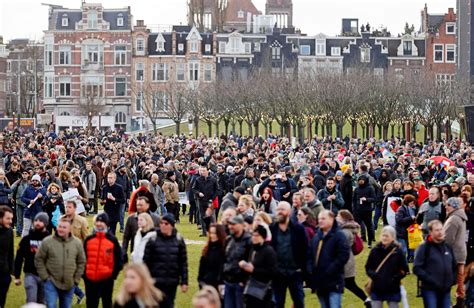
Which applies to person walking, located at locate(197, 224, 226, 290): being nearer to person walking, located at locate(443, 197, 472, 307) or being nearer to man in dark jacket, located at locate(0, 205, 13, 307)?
man in dark jacket, located at locate(0, 205, 13, 307)

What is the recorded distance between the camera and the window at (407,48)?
113 metres

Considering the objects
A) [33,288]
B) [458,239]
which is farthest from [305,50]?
[33,288]

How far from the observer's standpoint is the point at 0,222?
57.2 ft

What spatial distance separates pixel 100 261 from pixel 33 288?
111 cm

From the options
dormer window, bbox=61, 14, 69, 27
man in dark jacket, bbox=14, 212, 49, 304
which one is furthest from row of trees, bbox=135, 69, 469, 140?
man in dark jacket, bbox=14, 212, 49, 304

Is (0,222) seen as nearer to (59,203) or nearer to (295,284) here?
(295,284)

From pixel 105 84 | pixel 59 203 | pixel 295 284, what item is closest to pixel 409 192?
pixel 59 203

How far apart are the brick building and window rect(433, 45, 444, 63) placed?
25823 mm

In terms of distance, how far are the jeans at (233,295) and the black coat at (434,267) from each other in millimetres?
2242

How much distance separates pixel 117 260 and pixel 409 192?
30.7 feet

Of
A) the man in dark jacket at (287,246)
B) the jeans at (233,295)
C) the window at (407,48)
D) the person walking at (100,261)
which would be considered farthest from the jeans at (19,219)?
the window at (407,48)

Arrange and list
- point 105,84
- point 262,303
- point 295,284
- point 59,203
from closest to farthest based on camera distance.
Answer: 1. point 262,303
2. point 295,284
3. point 59,203
4. point 105,84

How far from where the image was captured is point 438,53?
366 ft

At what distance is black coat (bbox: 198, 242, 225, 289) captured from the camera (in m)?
16.3
